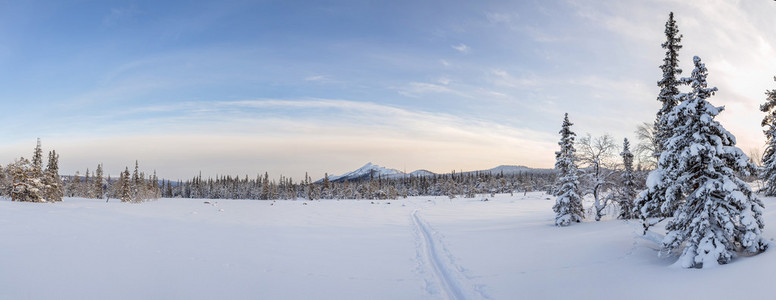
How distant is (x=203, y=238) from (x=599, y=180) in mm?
25673

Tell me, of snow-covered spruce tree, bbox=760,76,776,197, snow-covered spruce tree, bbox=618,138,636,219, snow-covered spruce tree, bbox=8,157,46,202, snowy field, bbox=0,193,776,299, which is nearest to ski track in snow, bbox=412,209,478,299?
snowy field, bbox=0,193,776,299

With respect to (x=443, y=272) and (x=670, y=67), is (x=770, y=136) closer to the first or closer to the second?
(x=670, y=67)

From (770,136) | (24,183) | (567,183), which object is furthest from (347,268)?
(24,183)

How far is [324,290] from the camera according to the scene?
398 inches

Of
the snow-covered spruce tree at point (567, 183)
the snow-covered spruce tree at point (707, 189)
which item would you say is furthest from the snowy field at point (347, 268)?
the snow-covered spruce tree at point (567, 183)

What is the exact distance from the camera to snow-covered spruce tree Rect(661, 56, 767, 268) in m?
9.48

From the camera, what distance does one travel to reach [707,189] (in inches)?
384

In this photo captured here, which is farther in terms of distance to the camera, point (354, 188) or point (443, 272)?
point (354, 188)

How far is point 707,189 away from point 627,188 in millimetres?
15859

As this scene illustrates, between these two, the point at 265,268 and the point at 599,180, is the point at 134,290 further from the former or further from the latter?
the point at 599,180

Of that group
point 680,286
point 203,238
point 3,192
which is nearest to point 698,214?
point 680,286

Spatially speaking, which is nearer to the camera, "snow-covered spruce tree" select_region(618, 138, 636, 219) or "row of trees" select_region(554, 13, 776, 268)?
"row of trees" select_region(554, 13, 776, 268)

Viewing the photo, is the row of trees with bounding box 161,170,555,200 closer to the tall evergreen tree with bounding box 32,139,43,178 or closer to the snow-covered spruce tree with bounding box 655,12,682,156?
the tall evergreen tree with bounding box 32,139,43,178

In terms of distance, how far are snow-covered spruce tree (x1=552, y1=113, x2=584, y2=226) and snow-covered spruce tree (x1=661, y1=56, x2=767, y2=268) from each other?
1266cm
